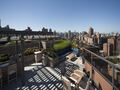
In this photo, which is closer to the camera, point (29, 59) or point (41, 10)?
point (29, 59)

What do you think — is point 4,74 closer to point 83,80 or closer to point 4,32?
point 4,32

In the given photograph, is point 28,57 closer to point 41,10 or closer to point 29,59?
point 29,59

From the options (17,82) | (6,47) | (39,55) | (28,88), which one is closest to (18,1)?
(6,47)

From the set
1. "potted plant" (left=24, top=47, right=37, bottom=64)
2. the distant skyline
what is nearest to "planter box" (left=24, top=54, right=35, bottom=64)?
"potted plant" (left=24, top=47, right=37, bottom=64)

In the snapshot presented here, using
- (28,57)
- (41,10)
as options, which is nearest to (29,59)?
(28,57)

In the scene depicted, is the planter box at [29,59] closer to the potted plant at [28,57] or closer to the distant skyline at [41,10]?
the potted plant at [28,57]

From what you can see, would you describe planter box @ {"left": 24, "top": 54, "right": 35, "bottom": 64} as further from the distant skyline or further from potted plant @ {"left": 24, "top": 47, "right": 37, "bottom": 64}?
the distant skyline

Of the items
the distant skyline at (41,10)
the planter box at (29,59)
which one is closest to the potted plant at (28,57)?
the planter box at (29,59)

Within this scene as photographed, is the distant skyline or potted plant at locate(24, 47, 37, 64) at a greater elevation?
the distant skyline

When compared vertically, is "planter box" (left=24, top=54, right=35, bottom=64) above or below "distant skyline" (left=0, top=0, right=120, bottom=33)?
below

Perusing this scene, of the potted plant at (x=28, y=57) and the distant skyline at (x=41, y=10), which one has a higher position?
the distant skyline at (x=41, y=10)

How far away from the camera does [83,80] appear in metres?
3.11

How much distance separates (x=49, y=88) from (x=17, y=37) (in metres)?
2.84

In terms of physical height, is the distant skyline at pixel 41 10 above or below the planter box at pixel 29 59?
above
